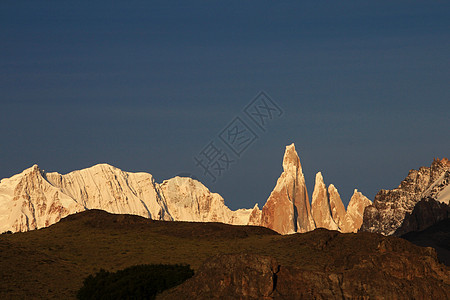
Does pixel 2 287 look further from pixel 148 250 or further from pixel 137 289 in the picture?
pixel 148 250

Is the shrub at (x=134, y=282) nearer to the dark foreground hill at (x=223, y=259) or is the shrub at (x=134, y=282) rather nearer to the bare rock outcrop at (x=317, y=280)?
the dark foreground hill at (x=223, y=259)

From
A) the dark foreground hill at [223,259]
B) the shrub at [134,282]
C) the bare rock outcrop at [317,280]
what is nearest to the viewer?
the bare rock outcrop at [317,280]

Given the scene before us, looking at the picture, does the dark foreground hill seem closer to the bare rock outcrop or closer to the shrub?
the bare rock outcrop

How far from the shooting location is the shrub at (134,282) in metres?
59.1

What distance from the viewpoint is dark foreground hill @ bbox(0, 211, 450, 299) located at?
5384cm

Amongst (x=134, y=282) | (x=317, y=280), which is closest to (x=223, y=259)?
(x=317, y=280)

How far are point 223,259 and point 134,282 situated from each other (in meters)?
9.93

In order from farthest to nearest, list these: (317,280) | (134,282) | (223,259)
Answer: (134,282), (223,259), (317,280)

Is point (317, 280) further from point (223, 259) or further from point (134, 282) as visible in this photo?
point (134, 282)

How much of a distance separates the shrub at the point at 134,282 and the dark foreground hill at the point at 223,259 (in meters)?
2.26

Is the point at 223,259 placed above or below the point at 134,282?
below

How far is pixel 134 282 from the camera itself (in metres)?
60.6

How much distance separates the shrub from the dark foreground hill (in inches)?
88.9

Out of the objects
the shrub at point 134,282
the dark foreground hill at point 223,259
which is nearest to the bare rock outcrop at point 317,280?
the dark foreground hill at point 223,259
